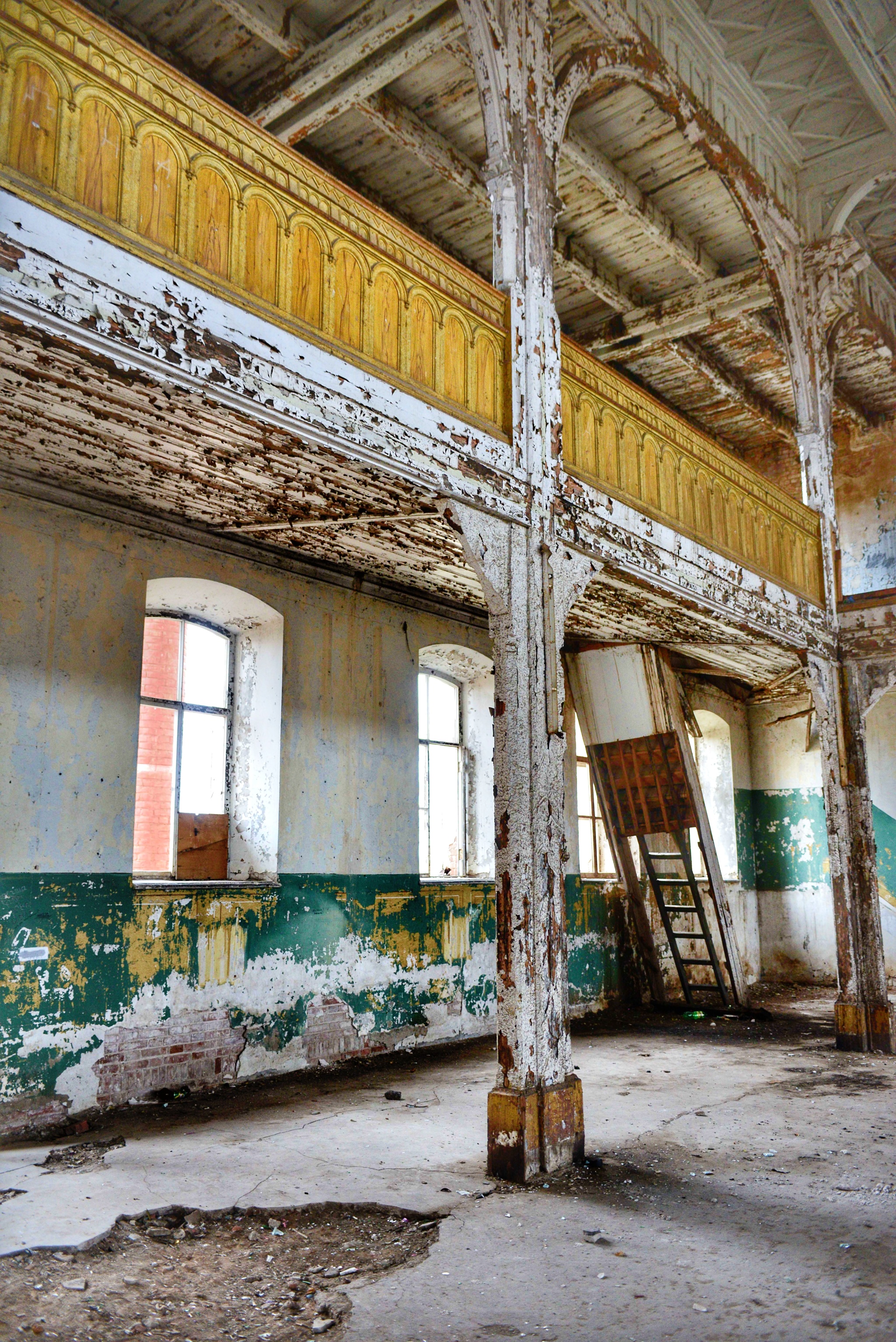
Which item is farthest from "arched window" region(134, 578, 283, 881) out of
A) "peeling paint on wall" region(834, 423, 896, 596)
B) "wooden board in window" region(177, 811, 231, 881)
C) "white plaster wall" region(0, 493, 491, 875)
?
"peeling paint on wall" region(834, 423, 896, 596)

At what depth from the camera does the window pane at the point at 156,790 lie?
24.7 feet

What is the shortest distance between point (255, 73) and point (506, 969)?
22.6 feet

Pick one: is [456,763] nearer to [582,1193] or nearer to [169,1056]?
[169,1056]

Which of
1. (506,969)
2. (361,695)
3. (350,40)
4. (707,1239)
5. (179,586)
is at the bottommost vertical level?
(707,1239)

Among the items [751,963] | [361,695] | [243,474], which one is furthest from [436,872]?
[751,963]

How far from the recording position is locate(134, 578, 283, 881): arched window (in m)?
7.62

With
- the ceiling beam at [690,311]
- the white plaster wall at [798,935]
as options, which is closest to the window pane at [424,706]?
the ceiling beam at [690,311]

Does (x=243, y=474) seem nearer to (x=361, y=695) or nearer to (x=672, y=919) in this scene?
(x=361, y=695)

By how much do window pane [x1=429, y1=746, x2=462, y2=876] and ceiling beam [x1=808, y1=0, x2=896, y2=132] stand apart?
23.7 ft

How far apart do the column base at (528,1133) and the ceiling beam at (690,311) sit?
26.0 feet

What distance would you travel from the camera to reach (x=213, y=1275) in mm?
4012

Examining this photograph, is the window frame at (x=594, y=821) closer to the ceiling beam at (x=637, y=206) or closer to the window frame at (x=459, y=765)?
the window frame at (x=459, y=765)

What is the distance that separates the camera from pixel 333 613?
8672 mm

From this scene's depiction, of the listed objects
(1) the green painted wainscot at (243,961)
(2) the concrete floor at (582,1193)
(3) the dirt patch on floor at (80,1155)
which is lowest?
(2) the concrete floor at (582,1193)
